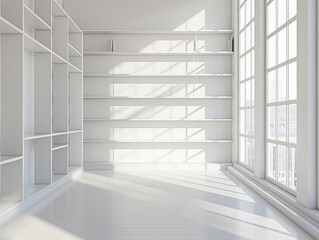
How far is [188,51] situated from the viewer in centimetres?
804

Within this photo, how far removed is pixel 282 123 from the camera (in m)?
4.91

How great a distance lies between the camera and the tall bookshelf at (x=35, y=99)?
165 inches

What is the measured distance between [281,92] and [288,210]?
1587 mm

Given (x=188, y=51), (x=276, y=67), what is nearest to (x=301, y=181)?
(x=276, y=67)

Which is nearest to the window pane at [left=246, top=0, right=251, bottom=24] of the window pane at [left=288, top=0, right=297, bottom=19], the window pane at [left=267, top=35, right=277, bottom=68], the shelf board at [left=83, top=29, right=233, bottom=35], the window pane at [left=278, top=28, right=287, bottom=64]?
the shelf board at [left=83, top=29, right=233, bottom=35]

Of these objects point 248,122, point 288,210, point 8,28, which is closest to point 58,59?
point 8,28

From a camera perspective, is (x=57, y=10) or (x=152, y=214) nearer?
(x=152, y=214)

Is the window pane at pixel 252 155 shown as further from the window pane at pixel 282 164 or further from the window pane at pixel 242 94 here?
the window pane at pixel 282 164

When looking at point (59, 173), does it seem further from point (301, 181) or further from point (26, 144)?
point (301, 181)

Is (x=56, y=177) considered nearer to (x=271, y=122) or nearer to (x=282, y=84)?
(x=271, y=122)

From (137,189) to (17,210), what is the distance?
1965 mm

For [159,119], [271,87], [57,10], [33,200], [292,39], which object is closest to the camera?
[292,39]

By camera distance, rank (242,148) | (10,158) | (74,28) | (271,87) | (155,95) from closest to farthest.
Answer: (10,158), (271,87), (74,28), (242,148), (155,95)

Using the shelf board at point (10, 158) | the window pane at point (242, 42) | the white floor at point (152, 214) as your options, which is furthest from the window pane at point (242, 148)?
the shelf board at point (10, 158)
